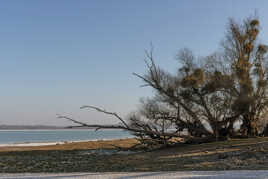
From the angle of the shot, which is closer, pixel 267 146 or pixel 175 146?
pixel 267 146

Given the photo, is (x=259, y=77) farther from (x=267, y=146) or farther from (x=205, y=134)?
(x=267, y=146)

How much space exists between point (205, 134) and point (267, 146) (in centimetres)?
687

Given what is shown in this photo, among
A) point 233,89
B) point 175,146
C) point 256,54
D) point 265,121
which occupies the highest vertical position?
point 256,54

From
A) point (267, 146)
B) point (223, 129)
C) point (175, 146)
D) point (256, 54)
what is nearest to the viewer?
point (267, 146)

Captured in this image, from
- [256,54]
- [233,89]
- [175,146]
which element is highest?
[256,54]

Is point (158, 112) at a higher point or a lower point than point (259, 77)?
lower

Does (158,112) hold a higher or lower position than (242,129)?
higher

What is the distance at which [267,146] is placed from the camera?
1630cm

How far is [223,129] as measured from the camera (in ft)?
76.2

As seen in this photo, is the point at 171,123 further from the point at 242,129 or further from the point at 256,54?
the point at 256,54

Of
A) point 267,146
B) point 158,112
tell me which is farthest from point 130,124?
point 267,146

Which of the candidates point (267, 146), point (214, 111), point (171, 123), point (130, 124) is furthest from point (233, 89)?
point (130, 124)

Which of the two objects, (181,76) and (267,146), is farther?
(181,76)

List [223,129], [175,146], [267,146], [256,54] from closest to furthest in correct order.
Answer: [267,146]
[175,146]
[223,129]
[256,54]
